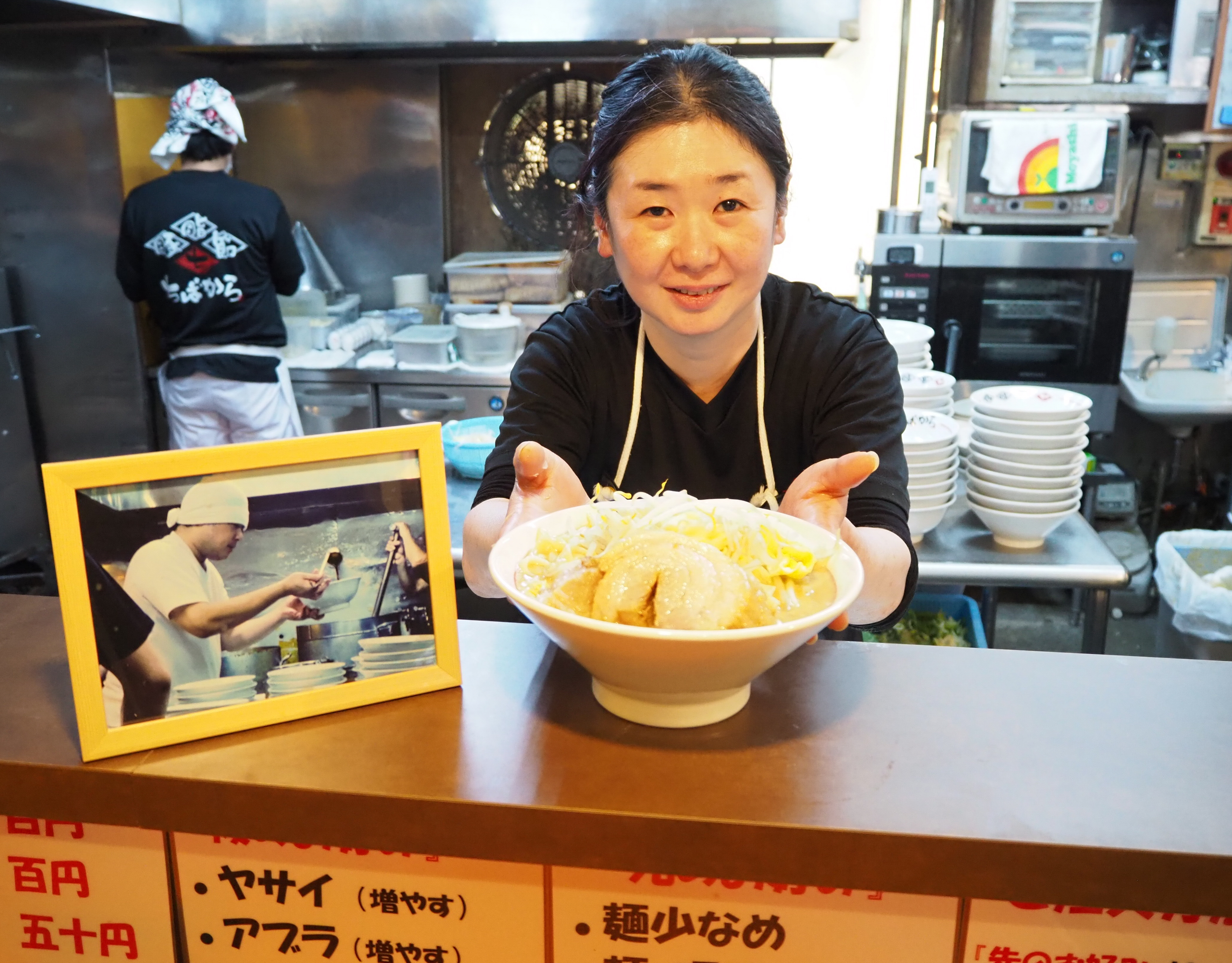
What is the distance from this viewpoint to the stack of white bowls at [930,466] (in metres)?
2.20

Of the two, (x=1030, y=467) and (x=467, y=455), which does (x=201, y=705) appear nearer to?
(x=467, y=455)

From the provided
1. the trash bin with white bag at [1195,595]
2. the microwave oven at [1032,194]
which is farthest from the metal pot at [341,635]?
the microwave oven at [1032,194]

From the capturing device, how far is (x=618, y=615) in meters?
0.88

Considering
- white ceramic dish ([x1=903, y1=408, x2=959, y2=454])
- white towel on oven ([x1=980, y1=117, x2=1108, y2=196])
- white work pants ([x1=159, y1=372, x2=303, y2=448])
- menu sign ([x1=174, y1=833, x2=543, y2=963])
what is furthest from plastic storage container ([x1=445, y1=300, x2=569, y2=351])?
menu sign ([x1=174, y1=833, x2=543, y2=963])

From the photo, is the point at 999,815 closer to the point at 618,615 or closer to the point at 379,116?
the point at 618,615

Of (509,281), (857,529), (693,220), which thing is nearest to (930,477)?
(857,529)

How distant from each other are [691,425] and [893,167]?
353 cm

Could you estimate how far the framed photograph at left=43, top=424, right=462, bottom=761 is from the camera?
35.6 inches

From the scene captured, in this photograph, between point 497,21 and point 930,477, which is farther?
point 497,21

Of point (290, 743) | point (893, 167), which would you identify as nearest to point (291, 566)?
point (290, 743)

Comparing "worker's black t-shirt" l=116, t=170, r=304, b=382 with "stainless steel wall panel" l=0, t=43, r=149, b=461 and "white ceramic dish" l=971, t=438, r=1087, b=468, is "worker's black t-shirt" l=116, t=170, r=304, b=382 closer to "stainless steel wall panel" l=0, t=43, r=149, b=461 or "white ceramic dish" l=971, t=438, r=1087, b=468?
"stainless steel wall panel" l=0, t=43, r=149, b=461

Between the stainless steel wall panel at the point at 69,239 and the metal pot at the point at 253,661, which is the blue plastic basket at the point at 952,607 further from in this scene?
the stainless steel wall panel at the point at 69,239

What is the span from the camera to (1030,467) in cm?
226

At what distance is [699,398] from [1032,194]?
9.14 ft
